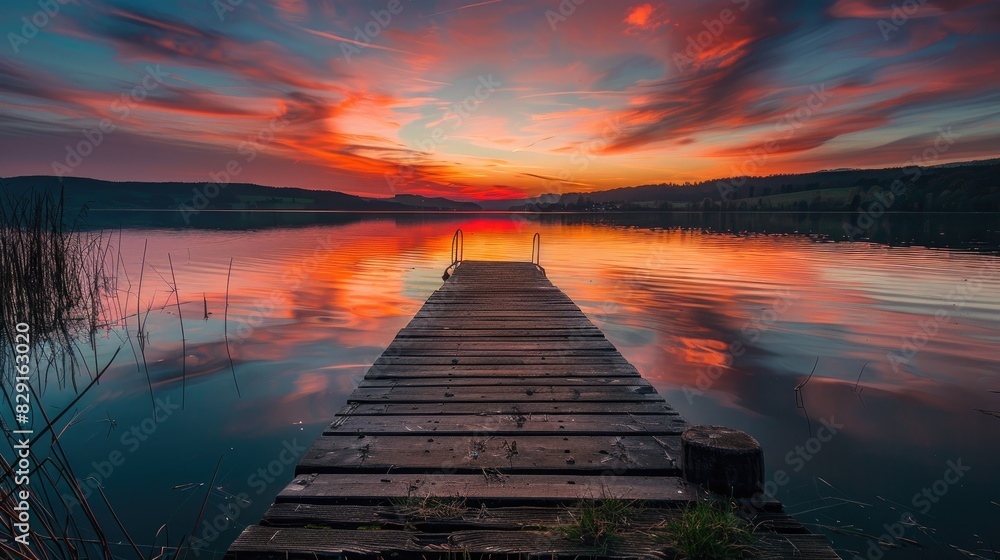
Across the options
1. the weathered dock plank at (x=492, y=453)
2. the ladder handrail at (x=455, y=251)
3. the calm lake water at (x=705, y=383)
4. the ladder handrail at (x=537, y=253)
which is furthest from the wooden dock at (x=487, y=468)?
the ladder handrail at (x=455, y=251)

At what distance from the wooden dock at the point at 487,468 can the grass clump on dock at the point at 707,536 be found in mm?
82

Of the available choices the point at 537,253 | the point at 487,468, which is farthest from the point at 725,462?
the point at 537,253

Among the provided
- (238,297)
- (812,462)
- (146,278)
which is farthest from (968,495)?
(146,278)

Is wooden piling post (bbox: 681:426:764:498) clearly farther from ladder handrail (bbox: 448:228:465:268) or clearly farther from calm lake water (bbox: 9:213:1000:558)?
ladder handrail (bbox: 448:228:465:268)

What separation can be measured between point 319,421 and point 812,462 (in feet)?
21.9

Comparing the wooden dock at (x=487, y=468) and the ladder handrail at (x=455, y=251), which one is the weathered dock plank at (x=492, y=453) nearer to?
the wooden dock at (x=487, y=468)

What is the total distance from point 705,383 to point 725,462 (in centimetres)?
642

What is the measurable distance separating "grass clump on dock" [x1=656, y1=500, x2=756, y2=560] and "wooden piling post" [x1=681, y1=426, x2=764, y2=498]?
25 cm

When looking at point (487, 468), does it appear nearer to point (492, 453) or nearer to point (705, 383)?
point (492, 453)

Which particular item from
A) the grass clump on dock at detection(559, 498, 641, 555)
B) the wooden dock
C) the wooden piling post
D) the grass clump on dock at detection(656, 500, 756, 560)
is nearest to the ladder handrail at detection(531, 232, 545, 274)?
the wooden dock

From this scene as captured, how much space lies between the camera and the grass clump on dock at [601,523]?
2.82 meters

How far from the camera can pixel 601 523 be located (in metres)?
2.87

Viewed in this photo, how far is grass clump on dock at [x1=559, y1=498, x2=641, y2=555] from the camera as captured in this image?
282 centimetres

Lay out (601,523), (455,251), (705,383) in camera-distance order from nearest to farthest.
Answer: (601,523) < (705,383) < (455,251)
